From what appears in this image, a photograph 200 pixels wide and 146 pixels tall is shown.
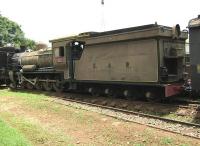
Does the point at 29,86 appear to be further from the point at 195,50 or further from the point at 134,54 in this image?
the point at 195,50

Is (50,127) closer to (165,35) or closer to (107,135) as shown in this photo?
(107,135)

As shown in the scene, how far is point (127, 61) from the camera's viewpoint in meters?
14.2

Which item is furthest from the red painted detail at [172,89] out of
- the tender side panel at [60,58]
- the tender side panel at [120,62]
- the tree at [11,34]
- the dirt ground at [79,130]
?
the tree at [11,34]

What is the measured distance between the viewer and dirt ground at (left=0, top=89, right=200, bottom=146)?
8.34m

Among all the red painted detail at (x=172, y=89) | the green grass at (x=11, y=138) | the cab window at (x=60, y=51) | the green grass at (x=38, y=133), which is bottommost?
the green grass at (x=38, y=133)

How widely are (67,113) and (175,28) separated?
5455mm

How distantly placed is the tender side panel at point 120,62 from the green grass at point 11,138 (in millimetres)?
6019

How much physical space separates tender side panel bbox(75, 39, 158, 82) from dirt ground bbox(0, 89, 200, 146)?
267 cm

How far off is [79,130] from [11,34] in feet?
156

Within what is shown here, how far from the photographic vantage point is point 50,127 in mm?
10289

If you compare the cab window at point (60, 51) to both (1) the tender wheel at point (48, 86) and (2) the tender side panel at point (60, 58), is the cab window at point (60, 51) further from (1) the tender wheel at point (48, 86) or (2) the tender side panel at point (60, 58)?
(1) the tender wheel at point (48, 86)

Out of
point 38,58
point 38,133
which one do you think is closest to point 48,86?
point 38,58

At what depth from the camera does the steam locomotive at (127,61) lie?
42.7 ft

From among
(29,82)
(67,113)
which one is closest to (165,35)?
(67,113)
